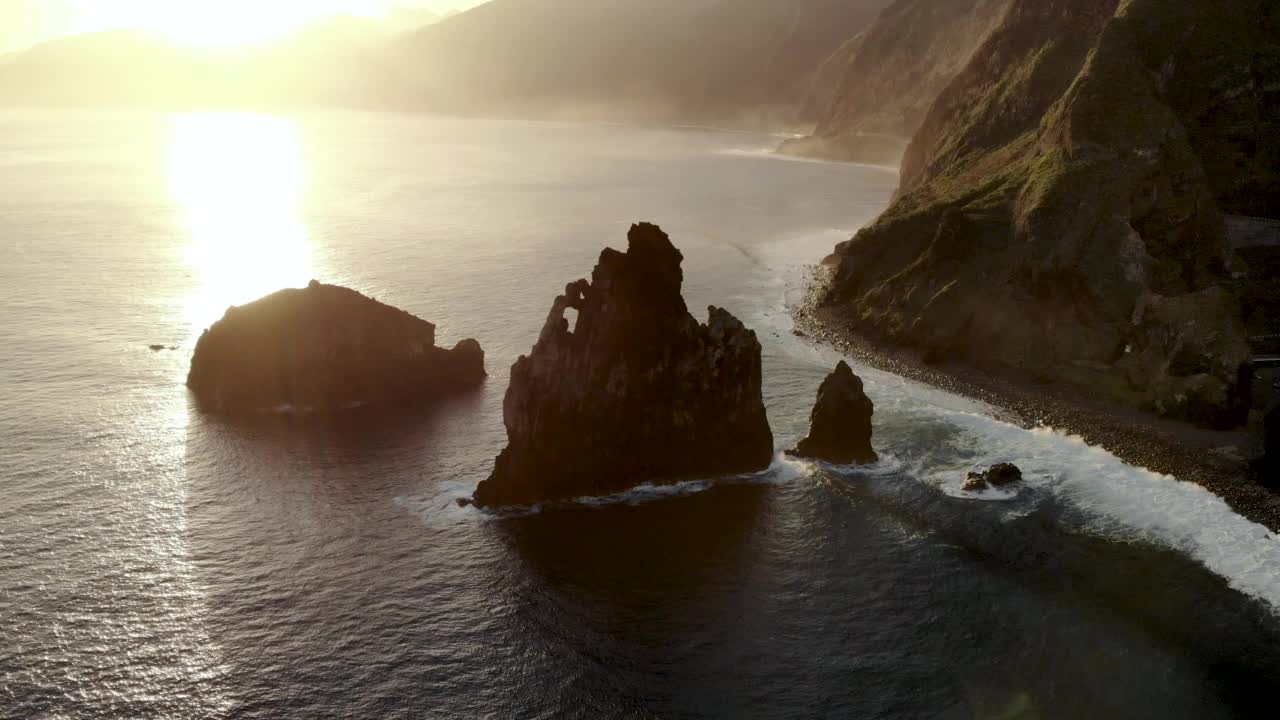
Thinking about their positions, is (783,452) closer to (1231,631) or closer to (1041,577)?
(1041,577)

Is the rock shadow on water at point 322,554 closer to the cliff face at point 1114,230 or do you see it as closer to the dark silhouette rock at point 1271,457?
the cliff face at point 1114,230

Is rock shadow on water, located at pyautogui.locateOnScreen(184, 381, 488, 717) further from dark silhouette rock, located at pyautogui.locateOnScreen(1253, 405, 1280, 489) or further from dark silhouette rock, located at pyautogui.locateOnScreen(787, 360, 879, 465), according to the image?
dark silhouette rock, located at pyautogui.locateOnScreen(1253, 405, 1280, 489)

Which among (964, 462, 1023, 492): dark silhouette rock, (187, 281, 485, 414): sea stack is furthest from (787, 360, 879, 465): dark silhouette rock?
(187, 281, 485, 414): sea stack

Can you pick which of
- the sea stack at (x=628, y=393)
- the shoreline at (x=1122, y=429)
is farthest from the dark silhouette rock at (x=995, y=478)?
the sea stack at (x=628, y=393)

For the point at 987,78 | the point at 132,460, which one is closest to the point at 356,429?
the point at 132,460

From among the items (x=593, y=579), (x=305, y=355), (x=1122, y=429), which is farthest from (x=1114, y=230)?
(x=305, y=355)

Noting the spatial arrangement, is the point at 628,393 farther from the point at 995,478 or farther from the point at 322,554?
the point at 995,478
